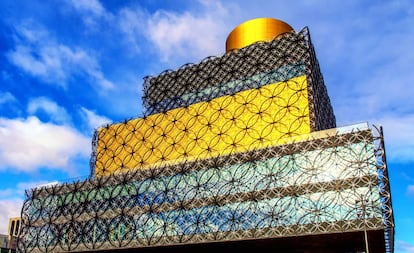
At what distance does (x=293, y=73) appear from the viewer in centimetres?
5138

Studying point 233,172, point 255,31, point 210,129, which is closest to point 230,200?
point 233,172

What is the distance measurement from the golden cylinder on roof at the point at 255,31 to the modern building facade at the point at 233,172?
166 millimetres

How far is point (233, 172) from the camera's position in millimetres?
43062

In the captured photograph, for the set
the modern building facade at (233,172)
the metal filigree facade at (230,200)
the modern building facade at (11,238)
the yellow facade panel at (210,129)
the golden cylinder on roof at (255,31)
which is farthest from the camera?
the modern building facade at (11,238)

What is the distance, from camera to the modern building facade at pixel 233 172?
37.9 metres

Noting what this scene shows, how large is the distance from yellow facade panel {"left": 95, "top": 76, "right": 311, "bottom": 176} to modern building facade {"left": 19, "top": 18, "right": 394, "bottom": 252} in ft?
0.47

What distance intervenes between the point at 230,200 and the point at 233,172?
114 inches

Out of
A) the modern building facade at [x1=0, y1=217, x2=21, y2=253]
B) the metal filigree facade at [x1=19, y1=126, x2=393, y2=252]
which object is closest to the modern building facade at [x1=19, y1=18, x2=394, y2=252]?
the metal filigree facade at [x1=19, y1=126, x2=393, y2=252]

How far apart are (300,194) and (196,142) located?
16.1 metres

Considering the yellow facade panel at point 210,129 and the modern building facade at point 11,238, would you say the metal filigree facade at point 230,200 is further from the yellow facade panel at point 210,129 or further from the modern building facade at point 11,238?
the modern building facade at point 11,238

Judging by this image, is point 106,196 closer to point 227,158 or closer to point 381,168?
point 227,158

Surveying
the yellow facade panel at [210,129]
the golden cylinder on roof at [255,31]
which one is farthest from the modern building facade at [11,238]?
the golden cylinder on roof at [255,31]

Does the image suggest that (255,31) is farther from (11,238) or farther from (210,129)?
(11,238)

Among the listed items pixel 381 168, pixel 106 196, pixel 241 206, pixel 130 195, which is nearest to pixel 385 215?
pixel 381 168
